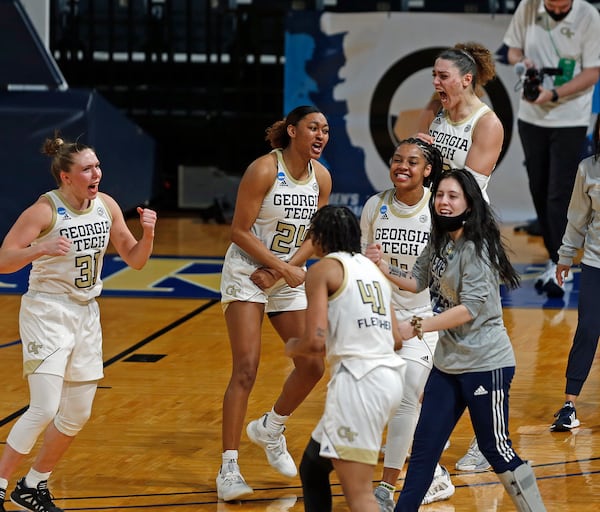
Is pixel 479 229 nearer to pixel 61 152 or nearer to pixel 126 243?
pixel 126 243

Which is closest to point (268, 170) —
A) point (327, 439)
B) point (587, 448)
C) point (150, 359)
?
point (327, 439)

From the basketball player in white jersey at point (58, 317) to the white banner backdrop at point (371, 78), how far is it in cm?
786

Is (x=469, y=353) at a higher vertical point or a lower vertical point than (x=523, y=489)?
higher

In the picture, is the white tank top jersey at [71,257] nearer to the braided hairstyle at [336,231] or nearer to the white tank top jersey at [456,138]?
the braided hairstyle at [336,231]

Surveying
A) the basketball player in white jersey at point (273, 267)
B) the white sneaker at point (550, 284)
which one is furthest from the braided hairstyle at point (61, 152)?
the white sneaker at point (550, 284)

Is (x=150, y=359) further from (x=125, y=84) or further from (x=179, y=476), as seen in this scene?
(x=125, y=84)

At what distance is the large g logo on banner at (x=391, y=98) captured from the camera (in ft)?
41.9

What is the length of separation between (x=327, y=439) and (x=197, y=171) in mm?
10463

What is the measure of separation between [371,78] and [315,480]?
29.6ft

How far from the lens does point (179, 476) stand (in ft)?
18.0

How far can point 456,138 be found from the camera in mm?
5809

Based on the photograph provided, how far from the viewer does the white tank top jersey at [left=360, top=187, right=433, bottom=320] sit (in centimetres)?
525

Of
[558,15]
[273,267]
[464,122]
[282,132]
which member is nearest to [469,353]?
[273,267]

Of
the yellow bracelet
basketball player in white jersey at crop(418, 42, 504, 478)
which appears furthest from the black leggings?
the yellow bracelet
